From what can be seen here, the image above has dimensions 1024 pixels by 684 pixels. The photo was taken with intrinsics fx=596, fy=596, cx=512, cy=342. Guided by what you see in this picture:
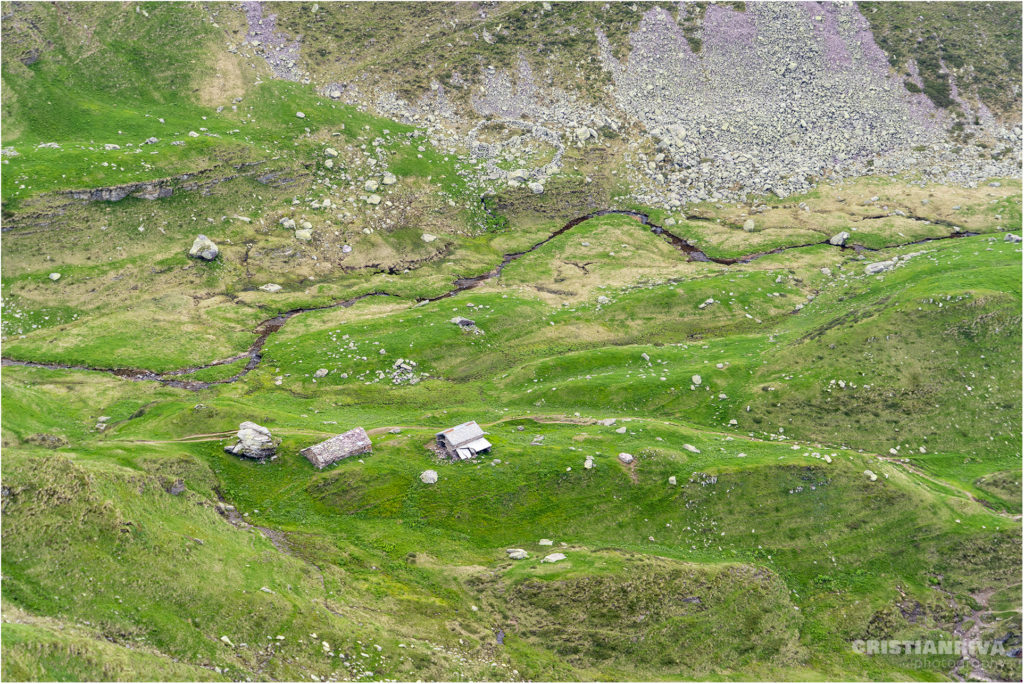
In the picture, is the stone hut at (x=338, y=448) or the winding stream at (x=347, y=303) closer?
the stone hut at (x=338, y=448)

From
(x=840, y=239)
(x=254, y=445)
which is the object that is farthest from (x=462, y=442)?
(x=840, y=239)

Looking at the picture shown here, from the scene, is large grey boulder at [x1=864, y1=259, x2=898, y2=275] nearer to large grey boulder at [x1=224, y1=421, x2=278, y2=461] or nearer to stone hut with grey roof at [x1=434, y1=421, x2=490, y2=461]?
stone hut with grey roof at [x1=434, y1=421, x2=490, y2=461]

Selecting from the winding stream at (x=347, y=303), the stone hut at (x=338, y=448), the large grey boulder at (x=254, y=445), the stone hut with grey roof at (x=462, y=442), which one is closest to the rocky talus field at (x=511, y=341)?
the stone hut at (x=338, y=448)

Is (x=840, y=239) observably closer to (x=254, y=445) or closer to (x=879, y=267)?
(x=879, y=267)

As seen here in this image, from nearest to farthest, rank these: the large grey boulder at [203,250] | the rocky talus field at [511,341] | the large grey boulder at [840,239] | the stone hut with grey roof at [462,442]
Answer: the rocky talus field at [511,341]
the stone hut with grey roof at [462,442]
the large grey boulder at [203,250]
the large grey boulder at [840,239]

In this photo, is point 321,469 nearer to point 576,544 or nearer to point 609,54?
point 576,544

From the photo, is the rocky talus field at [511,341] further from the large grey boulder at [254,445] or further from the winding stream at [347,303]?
the winding stream at [347,303]
